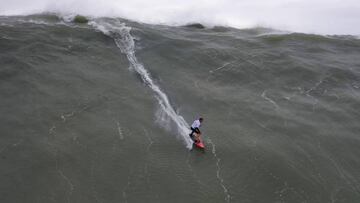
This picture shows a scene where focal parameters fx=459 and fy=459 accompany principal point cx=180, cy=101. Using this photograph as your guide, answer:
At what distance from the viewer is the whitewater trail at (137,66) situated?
26081mm

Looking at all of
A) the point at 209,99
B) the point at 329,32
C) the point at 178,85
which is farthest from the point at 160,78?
the point at 329,32

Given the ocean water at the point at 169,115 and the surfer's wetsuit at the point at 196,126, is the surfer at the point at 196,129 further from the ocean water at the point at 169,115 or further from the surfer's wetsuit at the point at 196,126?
the ocean water at the point at 169,115

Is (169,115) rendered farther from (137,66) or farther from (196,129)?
(137,66)

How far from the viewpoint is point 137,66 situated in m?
33.0

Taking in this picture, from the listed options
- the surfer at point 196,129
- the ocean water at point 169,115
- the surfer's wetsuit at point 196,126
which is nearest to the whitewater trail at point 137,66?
the ocean water at point 169,115

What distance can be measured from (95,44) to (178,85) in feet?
28.7

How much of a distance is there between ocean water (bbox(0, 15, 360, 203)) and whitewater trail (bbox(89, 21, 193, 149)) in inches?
4.9

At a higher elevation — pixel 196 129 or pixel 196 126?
pixel 196 126

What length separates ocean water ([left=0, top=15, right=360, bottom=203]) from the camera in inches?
843

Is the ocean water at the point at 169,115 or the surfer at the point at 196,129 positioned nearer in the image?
the ocean water at the point at 169,115

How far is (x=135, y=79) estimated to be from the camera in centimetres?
3098

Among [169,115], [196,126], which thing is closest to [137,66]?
[169,115]

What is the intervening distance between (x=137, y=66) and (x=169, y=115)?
7262 mm

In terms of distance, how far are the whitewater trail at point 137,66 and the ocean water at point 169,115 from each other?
0.41 ft
